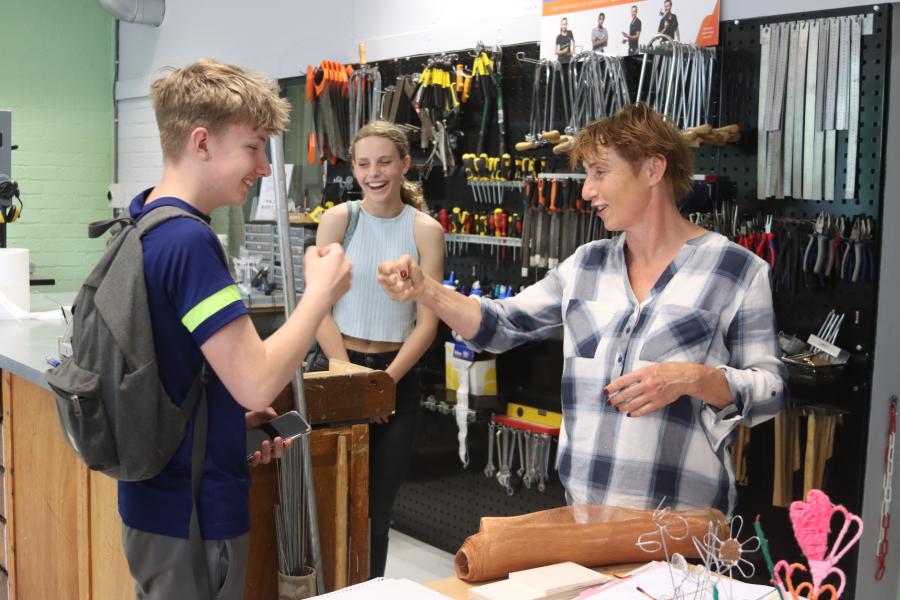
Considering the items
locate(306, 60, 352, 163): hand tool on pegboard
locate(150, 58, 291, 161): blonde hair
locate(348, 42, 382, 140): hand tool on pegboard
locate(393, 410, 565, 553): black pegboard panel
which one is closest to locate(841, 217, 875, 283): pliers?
locate(393, 410, 565, 553): black pegboard panel

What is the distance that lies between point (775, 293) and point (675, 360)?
1.57 metres

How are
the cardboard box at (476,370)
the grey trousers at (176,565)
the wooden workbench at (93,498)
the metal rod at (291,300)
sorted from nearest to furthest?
the grey trousers at (176,565), the metal rod at (291,300), the wooden workbench at (93,498), the cardboard box at (476,370)

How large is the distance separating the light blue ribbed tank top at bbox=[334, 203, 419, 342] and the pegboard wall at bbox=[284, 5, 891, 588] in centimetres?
97

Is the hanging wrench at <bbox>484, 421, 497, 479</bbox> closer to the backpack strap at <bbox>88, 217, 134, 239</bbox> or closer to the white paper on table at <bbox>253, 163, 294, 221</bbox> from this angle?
the white paper on table at <bbox>253, 163, 294, 221</bbox>

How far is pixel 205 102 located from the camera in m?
1.84

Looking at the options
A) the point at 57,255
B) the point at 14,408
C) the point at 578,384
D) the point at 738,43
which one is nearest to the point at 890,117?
the point at 738,43

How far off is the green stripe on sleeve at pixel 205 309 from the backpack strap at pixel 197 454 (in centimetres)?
14

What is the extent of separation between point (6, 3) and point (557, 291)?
7039 millimetres

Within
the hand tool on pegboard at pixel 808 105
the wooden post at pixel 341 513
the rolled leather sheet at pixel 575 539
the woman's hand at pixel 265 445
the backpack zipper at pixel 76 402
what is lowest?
the wooden post at pixel 341 513

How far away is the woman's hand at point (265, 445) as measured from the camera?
7.30 ft

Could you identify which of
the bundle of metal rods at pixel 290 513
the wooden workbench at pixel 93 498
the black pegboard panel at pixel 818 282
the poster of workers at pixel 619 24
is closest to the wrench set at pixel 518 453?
the black pegboard panel at pixel 818 282

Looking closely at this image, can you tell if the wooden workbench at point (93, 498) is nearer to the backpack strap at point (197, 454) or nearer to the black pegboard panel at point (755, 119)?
the backpack strap at point (197, 454)

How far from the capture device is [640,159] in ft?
7.57

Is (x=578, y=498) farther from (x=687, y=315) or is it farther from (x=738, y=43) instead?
(x=738, y=43)
